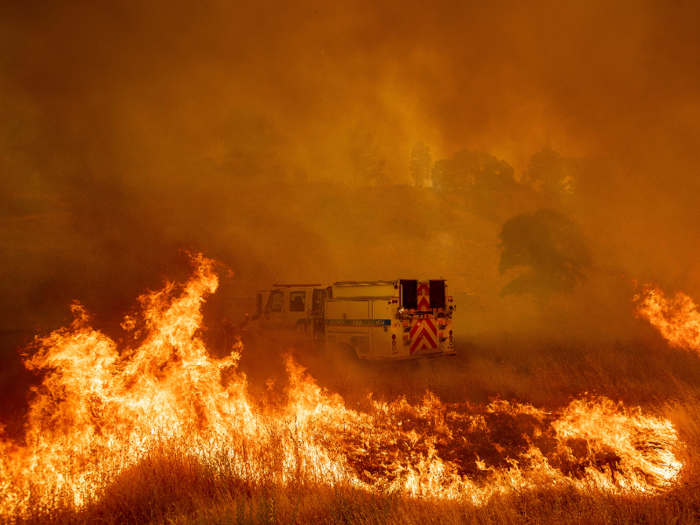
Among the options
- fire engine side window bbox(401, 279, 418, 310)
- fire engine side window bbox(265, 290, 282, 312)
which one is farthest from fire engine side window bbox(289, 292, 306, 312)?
fire engine side window bbox(401, 279, 418, 310)

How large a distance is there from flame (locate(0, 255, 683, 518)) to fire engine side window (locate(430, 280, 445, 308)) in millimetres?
3972

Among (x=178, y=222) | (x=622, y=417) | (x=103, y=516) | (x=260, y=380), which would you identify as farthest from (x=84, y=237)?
(x=622, y=417)

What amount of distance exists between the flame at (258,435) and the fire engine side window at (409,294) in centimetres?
354

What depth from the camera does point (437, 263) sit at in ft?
151

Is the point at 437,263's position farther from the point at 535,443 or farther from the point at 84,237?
the point at 535,443

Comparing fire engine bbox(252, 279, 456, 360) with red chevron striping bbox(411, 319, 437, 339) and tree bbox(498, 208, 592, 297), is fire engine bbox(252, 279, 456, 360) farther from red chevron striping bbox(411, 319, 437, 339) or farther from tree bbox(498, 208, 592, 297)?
tree bbox(498, 208, 592, 297)

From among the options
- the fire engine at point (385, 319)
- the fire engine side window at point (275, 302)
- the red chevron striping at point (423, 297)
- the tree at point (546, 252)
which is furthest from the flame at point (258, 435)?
the tree at point (546, 252)

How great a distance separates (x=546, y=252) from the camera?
34.4 meters

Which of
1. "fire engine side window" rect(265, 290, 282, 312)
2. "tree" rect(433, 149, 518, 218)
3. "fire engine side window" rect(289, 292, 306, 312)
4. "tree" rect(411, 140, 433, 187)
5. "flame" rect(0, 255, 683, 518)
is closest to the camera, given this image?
"flame" rect(0, 255, 683, 518)

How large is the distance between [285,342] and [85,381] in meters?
7.83

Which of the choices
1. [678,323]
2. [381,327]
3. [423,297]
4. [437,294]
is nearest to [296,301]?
[381,327]

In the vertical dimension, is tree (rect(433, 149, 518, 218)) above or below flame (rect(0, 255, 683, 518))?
above

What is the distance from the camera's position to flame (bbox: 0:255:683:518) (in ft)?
17.9

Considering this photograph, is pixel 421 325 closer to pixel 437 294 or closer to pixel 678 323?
pixel 437 294
